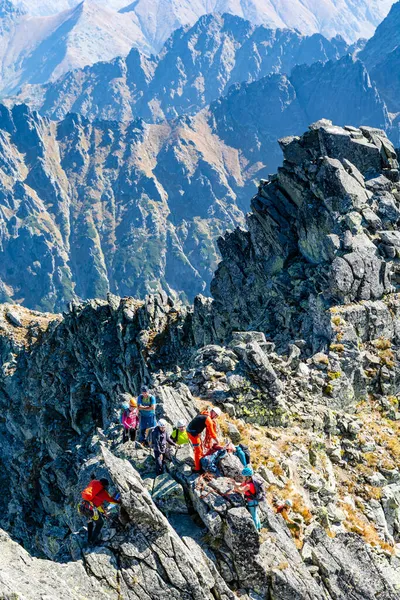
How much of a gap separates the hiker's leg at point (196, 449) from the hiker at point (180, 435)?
5.53 feet

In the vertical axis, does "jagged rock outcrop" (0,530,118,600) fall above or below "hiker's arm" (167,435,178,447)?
A: below

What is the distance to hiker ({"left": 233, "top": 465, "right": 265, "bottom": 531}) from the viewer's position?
21781 mm

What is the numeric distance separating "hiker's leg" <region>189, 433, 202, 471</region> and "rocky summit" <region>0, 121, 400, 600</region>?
0.72m

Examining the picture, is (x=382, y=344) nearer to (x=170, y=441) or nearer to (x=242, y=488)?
(x=170, y=441)

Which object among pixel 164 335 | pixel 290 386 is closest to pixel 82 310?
pixel 164 335

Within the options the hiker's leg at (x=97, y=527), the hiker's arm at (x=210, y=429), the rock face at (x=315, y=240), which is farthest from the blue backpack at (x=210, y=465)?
the rock face at (x=315, y=240)

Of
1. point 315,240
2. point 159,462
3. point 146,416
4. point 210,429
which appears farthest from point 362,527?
point 315,240

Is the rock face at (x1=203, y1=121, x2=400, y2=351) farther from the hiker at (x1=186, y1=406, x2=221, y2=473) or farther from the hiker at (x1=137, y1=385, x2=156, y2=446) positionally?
the hiker at (x1=186, y1=406, x2=221, y2=473)

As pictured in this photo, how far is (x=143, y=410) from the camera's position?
28.6 meters

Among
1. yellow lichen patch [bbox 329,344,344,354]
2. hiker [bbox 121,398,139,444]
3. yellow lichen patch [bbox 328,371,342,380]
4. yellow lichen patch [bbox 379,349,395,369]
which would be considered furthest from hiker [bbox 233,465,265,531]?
yellow lichen patch [bbox 379,349,395,369]

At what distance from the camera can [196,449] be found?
2389 cm

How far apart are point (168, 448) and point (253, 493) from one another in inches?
200

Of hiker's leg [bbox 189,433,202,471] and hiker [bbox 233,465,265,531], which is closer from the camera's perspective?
hiker [bbox 233,465,265,531]

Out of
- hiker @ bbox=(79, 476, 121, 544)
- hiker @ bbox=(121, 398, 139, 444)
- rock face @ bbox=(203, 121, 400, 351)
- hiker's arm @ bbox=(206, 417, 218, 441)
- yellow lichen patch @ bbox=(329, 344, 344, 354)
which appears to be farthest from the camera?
rock face @ bbox=(203, 121, 400, 351)
